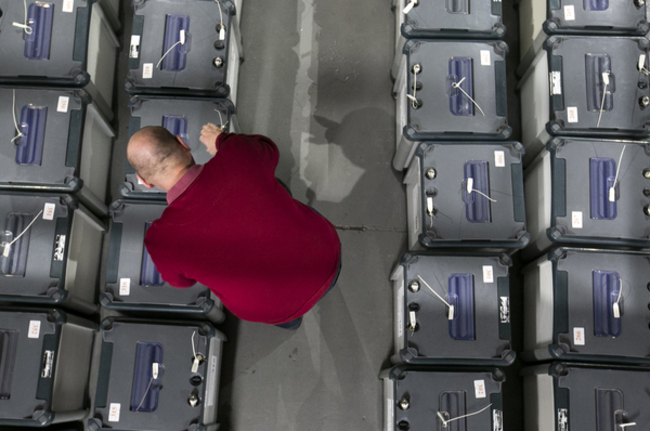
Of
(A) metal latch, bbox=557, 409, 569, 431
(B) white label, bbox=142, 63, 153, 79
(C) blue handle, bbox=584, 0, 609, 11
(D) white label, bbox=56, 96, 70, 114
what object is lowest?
(A) metal latch, bbox=557, 409, 569, 431

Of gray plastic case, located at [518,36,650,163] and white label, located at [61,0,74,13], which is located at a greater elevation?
white label, located at [61,0,74,13]

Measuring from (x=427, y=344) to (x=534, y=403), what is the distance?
0.70 meters

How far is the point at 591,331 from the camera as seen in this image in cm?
199

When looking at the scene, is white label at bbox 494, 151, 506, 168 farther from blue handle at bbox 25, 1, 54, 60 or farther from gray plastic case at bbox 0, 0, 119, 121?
blue handle at bbox 25, 1, 54, 60

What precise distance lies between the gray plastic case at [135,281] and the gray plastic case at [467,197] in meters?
1.11

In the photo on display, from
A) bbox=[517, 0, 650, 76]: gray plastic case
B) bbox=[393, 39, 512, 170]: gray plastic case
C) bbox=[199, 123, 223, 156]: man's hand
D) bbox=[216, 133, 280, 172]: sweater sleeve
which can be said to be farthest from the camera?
bbox=[517, 0, 650, 76]: gray plastic case

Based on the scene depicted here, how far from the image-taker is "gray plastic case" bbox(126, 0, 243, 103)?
2176mm

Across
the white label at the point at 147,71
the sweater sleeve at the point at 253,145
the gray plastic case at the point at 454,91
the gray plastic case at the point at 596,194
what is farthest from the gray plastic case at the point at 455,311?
the white label at the point at 147,71

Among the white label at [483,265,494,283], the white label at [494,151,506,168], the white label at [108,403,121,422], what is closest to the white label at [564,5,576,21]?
the white label at [494,151,506,168]

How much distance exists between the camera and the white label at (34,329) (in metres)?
1.96

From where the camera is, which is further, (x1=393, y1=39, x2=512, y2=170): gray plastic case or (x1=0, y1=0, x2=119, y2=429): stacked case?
(x1=393, y1=39, x2=512, y2=170): gray plastic case

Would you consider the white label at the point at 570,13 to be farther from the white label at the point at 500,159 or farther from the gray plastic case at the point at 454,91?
the white label at the point at 500,159

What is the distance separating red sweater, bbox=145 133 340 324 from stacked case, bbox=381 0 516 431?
816 millimetres

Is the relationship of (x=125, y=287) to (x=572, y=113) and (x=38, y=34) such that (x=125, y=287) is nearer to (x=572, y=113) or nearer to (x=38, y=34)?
(x=38, y=34)
